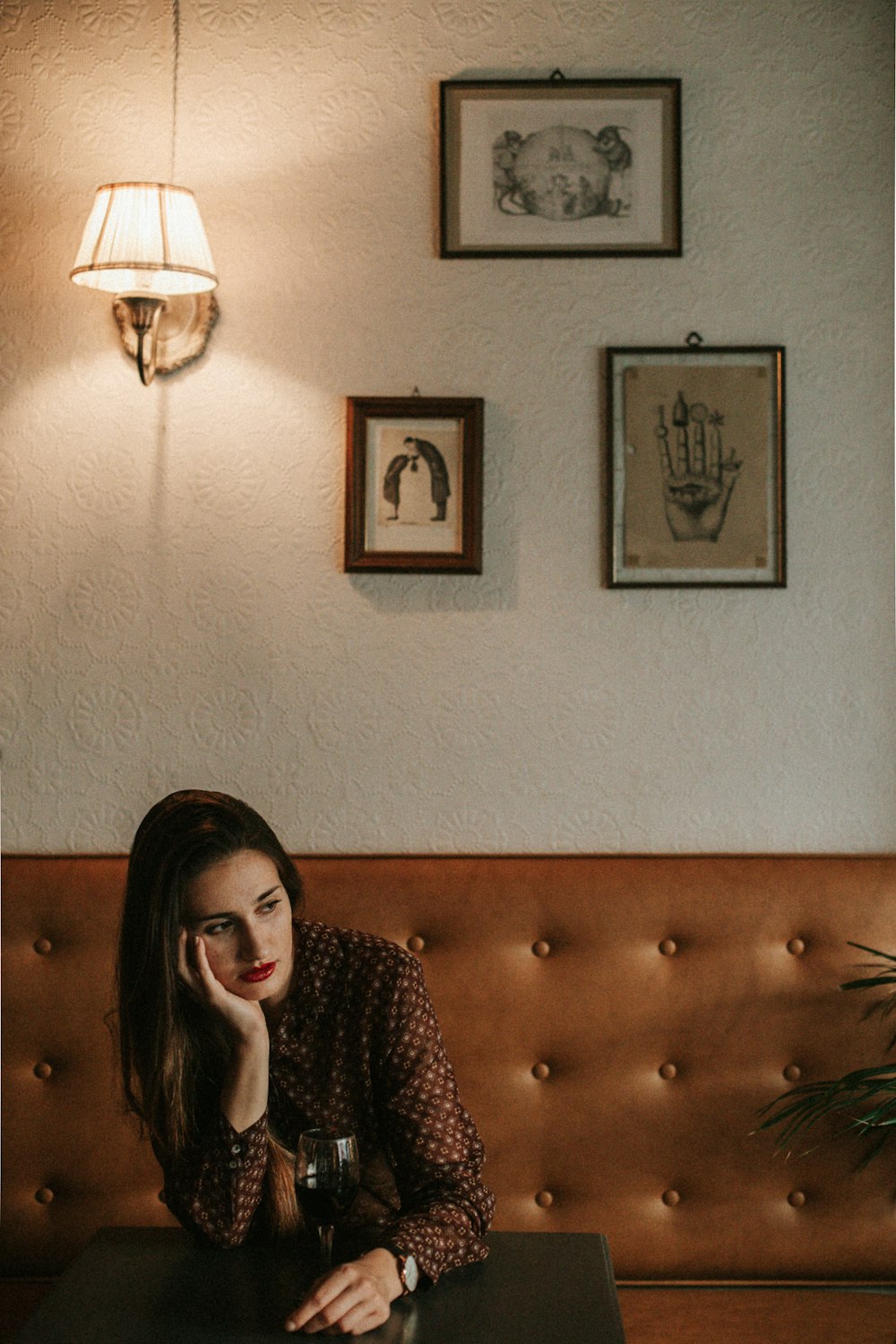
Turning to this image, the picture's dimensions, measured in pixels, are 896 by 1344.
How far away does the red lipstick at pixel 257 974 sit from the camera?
1.54 meters

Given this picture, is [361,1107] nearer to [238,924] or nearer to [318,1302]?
[238,924]

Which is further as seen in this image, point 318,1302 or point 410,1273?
point 410,1273

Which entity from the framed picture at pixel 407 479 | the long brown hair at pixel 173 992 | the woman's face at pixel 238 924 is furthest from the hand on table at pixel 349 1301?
the framed picture at pixel 407 479

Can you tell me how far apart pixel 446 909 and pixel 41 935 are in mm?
681

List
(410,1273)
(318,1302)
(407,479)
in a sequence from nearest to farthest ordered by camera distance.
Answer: (318,1302), (410,1273), (407,479)

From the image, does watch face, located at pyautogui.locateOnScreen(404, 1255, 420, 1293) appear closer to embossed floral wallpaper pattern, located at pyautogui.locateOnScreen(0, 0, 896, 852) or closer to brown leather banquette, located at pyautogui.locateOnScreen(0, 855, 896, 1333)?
brown leather banquette, located at pyautogui.locateOnScreen(0, 855, 896, 1333)

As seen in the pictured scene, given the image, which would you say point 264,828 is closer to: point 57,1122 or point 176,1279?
point 176,1279

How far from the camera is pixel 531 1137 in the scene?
2.00m

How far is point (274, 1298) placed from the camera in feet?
4.18

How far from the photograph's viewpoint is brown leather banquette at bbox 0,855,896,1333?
1983 millimetres

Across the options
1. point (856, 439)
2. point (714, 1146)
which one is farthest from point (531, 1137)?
point (856, 439)

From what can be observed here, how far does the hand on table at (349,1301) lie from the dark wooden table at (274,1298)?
13 millimetres

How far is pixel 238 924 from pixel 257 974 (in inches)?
2.7

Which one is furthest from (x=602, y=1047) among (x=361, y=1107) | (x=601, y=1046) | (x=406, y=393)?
(x=406, y=393)
